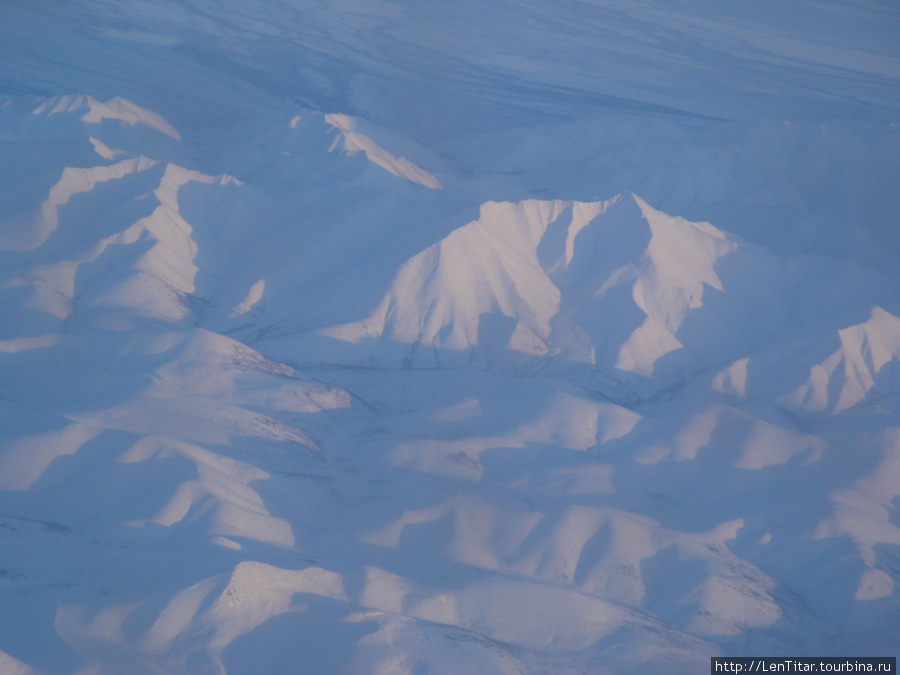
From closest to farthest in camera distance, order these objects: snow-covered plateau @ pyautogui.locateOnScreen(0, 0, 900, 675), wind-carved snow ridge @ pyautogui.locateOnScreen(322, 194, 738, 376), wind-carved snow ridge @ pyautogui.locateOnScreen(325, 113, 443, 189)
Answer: snow-covered plateau @ pyautogui.locateOnScreen(0, 0, 900, 675)
wind-carved snow ridge @ pyautogui.locateOnScreen(322, 194, 738, 376)
wind-carved snow ridge @ pyautogui.locateOnScreen(325, 113, 443, 189)

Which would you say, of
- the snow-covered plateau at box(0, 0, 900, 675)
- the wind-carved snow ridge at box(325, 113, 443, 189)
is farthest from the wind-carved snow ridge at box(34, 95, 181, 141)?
the wind-carved snow ridge at box(325, 113, 443, 189)

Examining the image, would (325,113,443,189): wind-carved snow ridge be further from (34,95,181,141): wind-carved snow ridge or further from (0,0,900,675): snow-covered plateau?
(34,95,181,141): wind-carved snow ridge

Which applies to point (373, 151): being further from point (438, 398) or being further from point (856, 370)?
point (856, 370)

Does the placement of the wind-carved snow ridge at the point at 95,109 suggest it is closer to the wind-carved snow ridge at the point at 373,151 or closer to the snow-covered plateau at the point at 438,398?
the snow-covered plateau at the point at 438,398

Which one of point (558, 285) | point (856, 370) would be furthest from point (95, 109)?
point (856, 370)

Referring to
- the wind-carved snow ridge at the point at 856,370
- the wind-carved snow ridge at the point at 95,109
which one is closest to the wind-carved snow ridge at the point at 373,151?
the wind-carved snow ridge at the point at 95,109

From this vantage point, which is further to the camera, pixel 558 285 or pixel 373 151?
pixel 373 151

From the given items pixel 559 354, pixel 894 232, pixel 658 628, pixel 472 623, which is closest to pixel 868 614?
pixel 658 628

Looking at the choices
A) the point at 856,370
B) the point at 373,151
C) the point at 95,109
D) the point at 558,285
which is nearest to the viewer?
the point at 856,370
